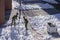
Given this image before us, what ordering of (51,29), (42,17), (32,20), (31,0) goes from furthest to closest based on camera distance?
1. (31,0)
2. (42,17)
3. (32,20)
4. (51,29)

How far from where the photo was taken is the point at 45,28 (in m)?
4.97

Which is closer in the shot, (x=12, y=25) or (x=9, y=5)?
(x=12, y=25)

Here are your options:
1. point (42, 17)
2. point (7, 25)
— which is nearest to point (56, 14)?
point (42, 17)

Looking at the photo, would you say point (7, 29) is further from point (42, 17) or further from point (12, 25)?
point (42, 17)

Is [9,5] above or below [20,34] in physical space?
above

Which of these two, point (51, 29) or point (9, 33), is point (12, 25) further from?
point (51, 29)

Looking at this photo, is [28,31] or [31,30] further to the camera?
[31,30]

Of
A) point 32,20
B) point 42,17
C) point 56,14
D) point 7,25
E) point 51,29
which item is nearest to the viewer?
point 51,29

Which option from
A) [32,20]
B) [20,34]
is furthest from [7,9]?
[20,34]

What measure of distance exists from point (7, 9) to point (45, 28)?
2574mm

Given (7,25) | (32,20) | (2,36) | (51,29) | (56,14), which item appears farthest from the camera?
(56,14)

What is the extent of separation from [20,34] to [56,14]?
8.50 feet

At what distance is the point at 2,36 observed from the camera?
4.29 m

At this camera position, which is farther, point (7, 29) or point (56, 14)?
point (56, 14)
